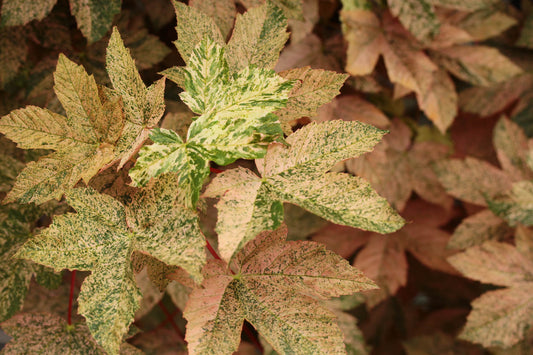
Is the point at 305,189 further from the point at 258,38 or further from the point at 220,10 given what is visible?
the point at 220,10

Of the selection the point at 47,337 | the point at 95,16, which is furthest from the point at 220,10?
the point at 47,337

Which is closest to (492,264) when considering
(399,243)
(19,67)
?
(399,243)

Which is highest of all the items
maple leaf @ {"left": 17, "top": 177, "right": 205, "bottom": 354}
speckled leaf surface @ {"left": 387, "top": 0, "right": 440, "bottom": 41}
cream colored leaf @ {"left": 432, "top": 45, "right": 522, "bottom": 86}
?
speckled leaf surface @ {"left": 387, "top": 0, "right": 440, "bottom": 41}

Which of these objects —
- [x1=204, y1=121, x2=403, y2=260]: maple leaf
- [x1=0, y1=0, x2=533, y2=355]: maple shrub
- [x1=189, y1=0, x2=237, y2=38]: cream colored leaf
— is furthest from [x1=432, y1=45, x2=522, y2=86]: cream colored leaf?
[x1=204, y1=121, x2=403, y2=260]: maple leaf

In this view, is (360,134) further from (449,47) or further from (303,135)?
(449,47)

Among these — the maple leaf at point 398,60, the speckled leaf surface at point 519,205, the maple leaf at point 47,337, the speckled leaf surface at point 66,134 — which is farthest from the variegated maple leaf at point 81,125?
the speckled leaf surface at point 519,205

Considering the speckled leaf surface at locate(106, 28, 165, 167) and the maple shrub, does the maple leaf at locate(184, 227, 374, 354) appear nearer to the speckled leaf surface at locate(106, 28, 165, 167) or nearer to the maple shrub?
the maple shrub
